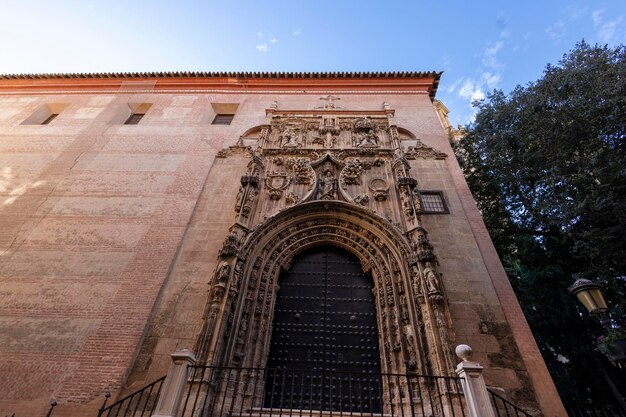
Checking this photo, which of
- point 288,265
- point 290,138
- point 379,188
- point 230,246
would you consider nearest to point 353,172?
point 379,188

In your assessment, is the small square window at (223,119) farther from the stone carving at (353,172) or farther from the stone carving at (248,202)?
the stone carving at (353,172)

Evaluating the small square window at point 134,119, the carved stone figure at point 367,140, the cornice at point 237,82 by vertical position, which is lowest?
the carved stone figure at point 367,140

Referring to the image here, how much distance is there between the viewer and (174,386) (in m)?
4.52

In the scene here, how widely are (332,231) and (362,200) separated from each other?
118 centimetres

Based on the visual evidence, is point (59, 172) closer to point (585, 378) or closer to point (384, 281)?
point (384, 281)

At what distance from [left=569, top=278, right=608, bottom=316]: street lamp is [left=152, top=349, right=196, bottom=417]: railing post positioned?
5.73 meters

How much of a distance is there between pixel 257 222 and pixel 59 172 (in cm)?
705

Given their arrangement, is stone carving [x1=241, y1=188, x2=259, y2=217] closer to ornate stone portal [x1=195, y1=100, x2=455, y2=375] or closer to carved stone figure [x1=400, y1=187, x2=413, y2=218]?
ornate stone portal [x1=195, y1=100, x2=455, y2=375]

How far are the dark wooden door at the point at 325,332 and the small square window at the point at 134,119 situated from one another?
9325 mm

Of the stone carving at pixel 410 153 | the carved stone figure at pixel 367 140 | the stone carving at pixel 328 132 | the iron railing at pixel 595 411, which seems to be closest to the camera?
the iron railing at pixel 595 411

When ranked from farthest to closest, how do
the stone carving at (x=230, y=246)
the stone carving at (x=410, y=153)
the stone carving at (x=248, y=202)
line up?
the stone carving at (x=410, y=153)
the stone carving at (x=248, y=202)
the stone carving at (x=230, y=246)

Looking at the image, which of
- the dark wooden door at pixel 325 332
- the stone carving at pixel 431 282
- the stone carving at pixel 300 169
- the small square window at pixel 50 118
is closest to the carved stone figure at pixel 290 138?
the stone carving at pixel 300 169

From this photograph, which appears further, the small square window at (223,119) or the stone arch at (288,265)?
the small square window at (223,119)

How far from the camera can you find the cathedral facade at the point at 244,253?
6.02 meters
